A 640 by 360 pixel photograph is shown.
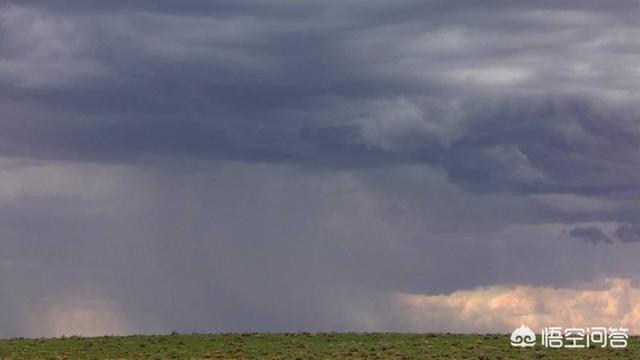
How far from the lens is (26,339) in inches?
3570

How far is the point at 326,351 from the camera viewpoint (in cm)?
8212

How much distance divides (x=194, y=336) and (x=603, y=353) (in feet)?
103

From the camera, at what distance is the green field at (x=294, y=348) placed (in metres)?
80.2

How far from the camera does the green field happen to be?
8025 centimetres

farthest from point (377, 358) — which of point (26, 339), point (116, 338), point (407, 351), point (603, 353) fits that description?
point (26, 339)

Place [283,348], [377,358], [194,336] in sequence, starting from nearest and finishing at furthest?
[377,358] → [283,348] → [194,336]

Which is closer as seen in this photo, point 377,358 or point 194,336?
point 377,358

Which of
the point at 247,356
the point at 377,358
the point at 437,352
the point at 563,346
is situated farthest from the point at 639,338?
the point at 247,356

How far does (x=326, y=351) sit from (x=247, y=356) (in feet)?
19.8

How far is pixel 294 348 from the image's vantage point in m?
83.8

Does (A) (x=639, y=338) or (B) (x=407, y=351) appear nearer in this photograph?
(B) (x=407, y=351)

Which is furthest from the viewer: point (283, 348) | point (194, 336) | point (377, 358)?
point (194, 336)

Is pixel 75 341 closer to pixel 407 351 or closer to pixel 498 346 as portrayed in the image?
pixel 407 351

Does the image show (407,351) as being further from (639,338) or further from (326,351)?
(639,338)
